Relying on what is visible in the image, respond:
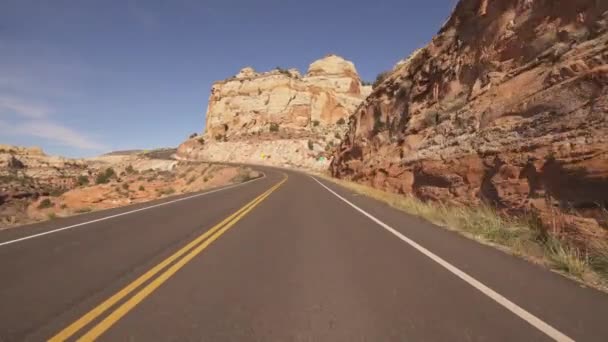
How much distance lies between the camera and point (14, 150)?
76.8 meters

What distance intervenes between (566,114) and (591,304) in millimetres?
5915

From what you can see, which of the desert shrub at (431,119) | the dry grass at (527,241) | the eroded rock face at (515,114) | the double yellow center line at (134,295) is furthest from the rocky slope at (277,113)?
the double yellow center line at (134,295)

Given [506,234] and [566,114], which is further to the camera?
[566,114]

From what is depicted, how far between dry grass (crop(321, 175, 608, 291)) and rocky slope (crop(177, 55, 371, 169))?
66.8 metres

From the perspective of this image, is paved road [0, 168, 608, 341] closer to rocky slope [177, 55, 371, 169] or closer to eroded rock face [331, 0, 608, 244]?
eroded rock face [331, 0, 608, 244]

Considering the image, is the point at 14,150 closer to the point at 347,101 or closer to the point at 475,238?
the point at 347,101

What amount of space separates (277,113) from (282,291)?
93.0 metres

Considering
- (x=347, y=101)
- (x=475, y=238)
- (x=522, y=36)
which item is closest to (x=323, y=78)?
(x=347, y=101)

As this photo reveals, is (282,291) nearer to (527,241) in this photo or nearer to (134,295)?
(134,295)

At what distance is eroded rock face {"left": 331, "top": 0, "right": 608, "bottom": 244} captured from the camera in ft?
24.4

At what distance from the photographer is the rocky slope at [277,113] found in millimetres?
82125

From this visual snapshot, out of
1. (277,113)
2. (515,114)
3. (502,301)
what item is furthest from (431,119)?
(277,113)

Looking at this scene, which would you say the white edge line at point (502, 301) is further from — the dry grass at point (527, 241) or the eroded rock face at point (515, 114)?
the eroded rock face at point (515, 114)

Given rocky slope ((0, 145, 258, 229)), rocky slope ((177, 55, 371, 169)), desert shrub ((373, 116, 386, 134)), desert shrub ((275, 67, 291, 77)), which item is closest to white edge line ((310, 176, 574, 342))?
rocky slope ((0, 145, 258, 229))
